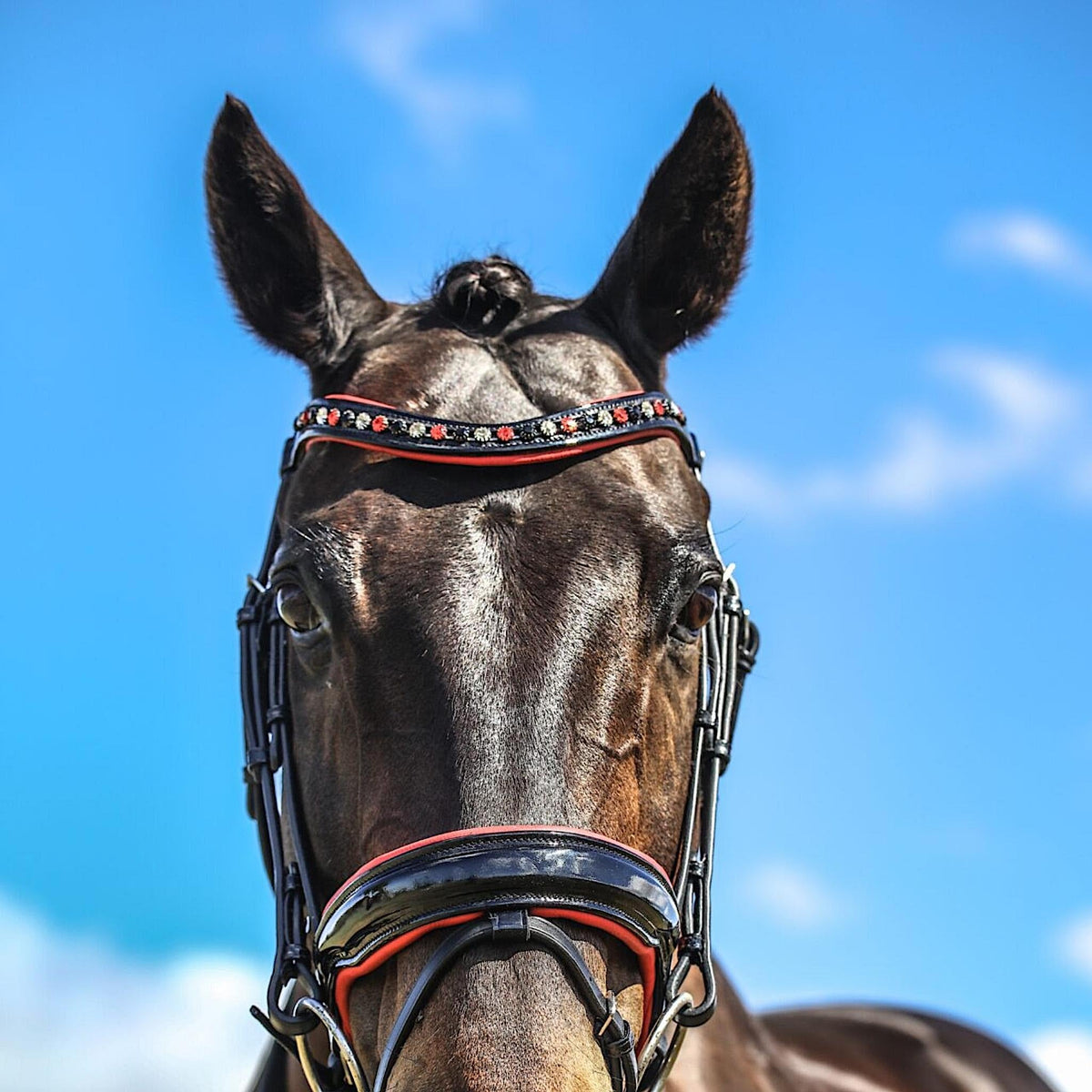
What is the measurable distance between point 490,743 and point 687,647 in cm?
85

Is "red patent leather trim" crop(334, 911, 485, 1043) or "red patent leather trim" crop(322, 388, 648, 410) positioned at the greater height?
"red patent leather trim" crop(322, 388, 648, 410)

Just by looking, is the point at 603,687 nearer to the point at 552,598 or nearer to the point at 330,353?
the point at 552,598

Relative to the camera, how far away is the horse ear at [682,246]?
451cm

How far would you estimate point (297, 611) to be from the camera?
11.9 feet

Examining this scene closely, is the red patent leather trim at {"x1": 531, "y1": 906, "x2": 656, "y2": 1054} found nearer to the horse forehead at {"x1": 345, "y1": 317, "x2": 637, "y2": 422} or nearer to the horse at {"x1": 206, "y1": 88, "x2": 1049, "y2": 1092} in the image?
the horse at {"x1": 206, "y1": 88, "x2": 1049, "y2": 1092}

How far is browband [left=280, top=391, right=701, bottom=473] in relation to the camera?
3701 millimetres

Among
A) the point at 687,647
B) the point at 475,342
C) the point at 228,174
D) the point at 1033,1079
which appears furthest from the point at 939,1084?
the point at 228,174

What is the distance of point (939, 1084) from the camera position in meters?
6.99

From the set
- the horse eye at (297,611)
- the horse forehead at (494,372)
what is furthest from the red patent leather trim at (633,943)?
the horse forehead at (494,372)

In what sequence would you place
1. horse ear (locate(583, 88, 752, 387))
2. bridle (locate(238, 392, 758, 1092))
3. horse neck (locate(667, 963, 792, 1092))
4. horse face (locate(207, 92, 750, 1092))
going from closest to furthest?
1. bridle (locate(238, 392, 758, 1092))
2. horse face (locate(207, 92, 750, 1092))
3. horse neck (locate(667, 963, 792, 1092))
4. horse ear (locate(583, 88, 752, 387))

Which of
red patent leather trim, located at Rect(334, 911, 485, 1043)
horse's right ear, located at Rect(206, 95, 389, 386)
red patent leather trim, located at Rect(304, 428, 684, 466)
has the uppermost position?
horse's right ear, located at Rect(206, 95, 389, 386)

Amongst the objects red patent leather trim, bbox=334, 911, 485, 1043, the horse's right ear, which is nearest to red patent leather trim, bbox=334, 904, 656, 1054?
red patent leather trim, bbox=334, 911, 485, 1043

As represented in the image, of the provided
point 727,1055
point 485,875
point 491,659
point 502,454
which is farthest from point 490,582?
point 727,1055

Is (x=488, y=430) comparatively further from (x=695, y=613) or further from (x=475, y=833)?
(x=475, y=833)
